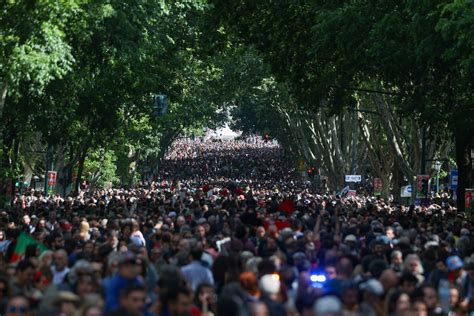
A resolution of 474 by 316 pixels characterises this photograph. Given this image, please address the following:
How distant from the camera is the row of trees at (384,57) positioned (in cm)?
2720

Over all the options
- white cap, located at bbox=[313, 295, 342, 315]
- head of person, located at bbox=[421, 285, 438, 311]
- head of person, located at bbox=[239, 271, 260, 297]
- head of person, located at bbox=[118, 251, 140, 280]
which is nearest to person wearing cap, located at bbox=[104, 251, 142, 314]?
head of person, located at bbox=[118, 251, 140, 280]

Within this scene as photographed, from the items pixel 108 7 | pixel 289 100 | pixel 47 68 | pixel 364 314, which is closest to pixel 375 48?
pixel 108 7

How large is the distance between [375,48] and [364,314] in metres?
20.4

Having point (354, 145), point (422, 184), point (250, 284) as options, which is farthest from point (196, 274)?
point (354, 145)

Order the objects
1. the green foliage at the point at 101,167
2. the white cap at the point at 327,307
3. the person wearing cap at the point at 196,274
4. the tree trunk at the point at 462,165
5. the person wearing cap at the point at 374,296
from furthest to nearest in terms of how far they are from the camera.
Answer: the green foliage at the point at 101,167 → the tree trunk at the point at 462,165 → the person wearing cap at the point at 196,274 → the person wearing cap at the point at 374,296 → the white cap at the point at 327,307

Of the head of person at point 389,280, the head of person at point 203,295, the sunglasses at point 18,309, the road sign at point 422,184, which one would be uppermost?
the road sign at point 422,184

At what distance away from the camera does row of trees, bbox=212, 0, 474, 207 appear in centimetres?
2720

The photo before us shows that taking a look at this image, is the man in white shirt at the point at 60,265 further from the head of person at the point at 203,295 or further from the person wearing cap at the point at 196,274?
the head of person at the point at 203,295

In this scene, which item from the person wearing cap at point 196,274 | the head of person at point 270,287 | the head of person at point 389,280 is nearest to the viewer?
the head of person at point 270,287

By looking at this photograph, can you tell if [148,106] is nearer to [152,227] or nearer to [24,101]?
[24,101]

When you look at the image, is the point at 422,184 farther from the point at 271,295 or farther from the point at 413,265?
the point at 271,295

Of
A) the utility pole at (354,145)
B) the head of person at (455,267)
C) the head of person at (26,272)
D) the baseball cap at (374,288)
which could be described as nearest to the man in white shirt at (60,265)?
the head of person at (26,272)

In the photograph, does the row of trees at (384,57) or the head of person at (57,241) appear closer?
the head of person at (57,241)

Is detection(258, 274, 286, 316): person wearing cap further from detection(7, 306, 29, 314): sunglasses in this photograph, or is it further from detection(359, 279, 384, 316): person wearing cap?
detection(7, 306, 29, 314): sunglasses
